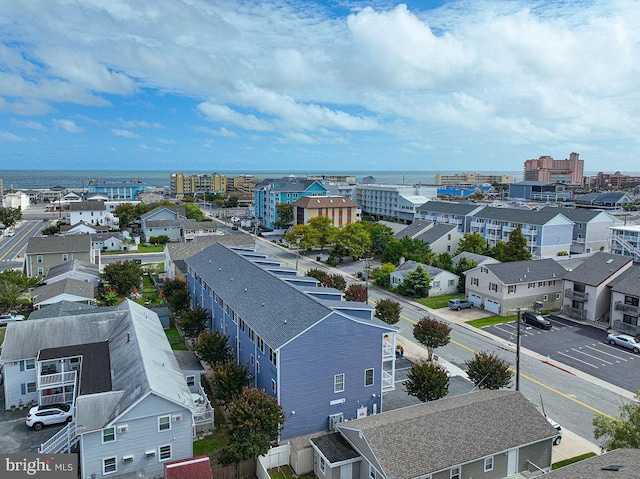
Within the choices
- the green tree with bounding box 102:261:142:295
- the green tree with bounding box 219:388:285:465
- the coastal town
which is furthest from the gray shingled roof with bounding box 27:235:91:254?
the green tree with bounding box 219:388:285:465

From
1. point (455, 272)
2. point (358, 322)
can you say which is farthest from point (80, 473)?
point (455, 272)

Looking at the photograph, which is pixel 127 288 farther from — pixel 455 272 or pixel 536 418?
pixel 536 418

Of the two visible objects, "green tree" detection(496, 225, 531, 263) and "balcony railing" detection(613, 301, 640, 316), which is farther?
"green tree" detection(496, 225, 531, 263)

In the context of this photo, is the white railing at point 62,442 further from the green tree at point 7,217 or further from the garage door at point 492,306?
the green tree at point 7,217

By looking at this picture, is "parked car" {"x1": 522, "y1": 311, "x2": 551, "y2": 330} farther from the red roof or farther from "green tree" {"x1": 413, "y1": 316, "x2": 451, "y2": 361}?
the red roof

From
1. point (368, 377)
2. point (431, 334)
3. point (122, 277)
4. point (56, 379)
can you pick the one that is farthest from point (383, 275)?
point (56, 379)
